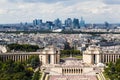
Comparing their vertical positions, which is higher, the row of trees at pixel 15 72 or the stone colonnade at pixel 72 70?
the row of trees at pixel 15 72

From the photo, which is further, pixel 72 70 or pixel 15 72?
pixel 72 70

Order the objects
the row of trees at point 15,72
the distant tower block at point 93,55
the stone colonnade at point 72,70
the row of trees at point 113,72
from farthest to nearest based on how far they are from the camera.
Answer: the distant tower block at point 93,55 → the stone colonnade at point 72,70 → the row of trees at point 113,72 → the row of trees at point 15,72

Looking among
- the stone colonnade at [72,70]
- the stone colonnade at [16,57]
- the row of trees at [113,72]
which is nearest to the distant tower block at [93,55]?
the stone colonnade at [72,70]

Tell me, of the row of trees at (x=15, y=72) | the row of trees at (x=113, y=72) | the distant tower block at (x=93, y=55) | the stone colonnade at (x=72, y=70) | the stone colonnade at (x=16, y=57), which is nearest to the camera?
the row of trees at (x=15, y=72)

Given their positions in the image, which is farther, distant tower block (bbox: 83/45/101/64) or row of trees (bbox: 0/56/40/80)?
distant tower block (bbox: 83/45/101/64)

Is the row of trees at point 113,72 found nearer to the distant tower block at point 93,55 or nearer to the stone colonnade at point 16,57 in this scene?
the distant tower block at point 93,55

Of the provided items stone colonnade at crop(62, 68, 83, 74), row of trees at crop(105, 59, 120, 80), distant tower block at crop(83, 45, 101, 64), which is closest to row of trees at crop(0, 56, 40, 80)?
stone colonnade at crop(62, 68, 83, 74)

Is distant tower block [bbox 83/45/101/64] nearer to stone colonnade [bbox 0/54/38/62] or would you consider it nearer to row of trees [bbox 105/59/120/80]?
stone colonnade [bbox 0/54/38/62]

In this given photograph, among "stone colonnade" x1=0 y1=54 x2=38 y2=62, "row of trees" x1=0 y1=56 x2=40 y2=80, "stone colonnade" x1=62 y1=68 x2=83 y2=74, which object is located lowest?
"stone colonnade" x1=62 y1=68 x2=83 y2=74

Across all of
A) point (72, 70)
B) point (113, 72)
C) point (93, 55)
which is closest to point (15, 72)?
point (113, 72)

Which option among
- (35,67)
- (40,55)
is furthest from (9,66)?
(40,55)

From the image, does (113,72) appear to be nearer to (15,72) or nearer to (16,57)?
(15,72)
